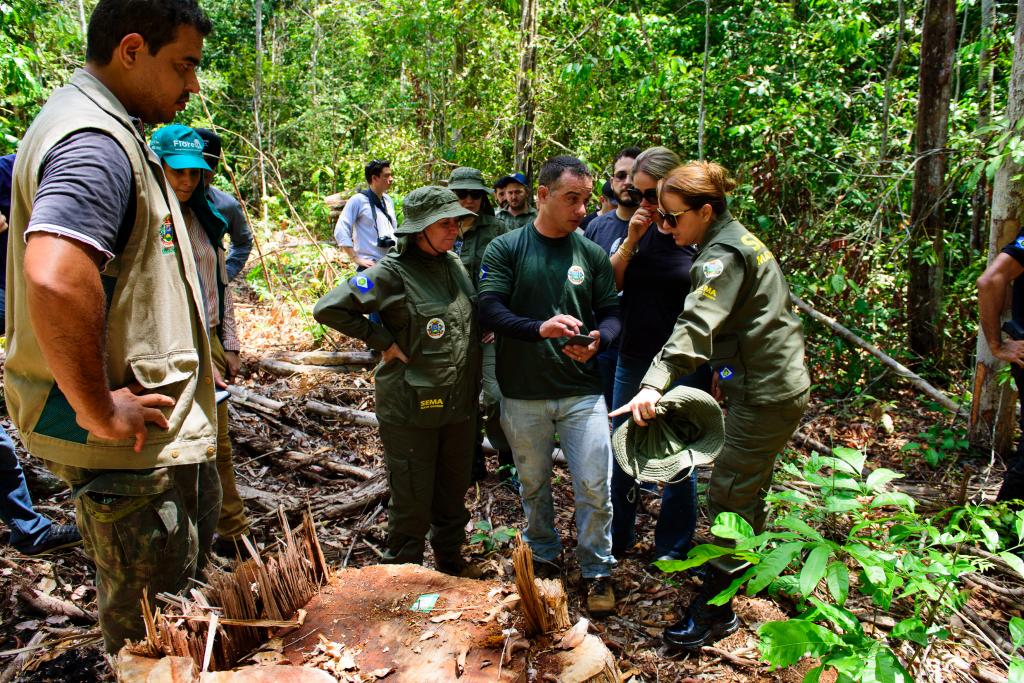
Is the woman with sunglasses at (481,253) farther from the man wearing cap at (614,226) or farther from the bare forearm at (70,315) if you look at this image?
the bare forearm at (70,315)

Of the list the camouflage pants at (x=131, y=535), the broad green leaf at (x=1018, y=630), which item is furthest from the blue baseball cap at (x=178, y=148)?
the broad green leaf at (x=1018, y=630)

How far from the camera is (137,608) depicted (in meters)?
2.28

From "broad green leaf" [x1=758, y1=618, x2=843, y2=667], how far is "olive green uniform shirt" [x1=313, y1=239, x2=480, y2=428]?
6.75 feet

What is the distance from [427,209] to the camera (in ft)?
11.4

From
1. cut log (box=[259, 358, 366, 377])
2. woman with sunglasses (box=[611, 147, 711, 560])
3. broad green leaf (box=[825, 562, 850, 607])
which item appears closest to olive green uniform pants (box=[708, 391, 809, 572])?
woman with sunglasses (box=[611, 147, 711, 560])

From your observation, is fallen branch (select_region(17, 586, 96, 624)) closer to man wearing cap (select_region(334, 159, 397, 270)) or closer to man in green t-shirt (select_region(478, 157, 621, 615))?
man in green t-shirt (select_region(478, 157, 621, 615))

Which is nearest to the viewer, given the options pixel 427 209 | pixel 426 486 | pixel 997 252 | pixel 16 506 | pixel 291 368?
pixel 427 209

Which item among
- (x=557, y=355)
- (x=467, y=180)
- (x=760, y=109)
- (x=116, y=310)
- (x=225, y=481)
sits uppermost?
(x=760, y=109)

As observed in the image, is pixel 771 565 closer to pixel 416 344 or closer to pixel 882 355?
pixel 416 344

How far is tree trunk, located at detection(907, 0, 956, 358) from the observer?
244 inches

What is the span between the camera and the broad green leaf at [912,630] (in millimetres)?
1905

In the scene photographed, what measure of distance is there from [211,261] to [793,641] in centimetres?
332

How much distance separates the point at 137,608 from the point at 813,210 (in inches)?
274

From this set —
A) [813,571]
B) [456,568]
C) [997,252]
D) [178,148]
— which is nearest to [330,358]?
[456,568]
